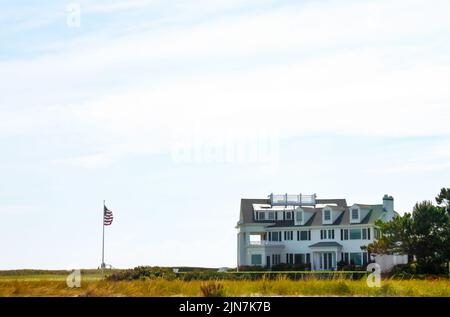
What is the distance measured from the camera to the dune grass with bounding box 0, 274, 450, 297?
2216 cm

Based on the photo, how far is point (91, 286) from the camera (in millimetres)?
23422

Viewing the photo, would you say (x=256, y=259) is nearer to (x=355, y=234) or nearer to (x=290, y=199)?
(x=290, y=199)

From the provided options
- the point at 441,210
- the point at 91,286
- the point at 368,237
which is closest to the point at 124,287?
the point at 91,286

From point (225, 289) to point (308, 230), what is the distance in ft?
191

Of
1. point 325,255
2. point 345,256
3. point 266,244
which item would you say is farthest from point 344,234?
point 266,244

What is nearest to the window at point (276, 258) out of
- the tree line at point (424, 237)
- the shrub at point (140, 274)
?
the tree line at point (424, 237)

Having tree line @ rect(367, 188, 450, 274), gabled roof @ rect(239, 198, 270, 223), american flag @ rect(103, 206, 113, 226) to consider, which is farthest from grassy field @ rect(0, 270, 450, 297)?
gabled roof @ rect(239, 198, 270, 223)

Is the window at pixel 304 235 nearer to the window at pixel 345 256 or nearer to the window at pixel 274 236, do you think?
the window at pixel 274 236

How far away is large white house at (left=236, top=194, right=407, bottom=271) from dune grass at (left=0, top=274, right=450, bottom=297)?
147 feet

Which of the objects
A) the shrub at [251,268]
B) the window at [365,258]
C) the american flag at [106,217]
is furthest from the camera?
the shrub at [251,268]

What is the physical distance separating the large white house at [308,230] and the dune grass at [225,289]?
4490 cm

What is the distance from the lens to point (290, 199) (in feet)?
283

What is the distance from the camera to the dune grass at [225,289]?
2216 cm
